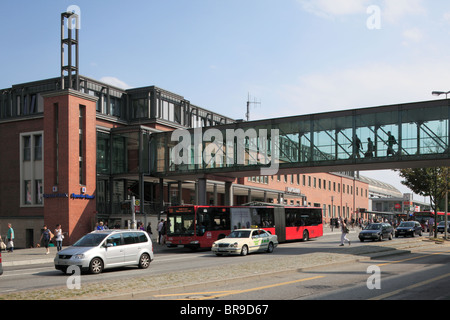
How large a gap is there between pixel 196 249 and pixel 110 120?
77.5ft

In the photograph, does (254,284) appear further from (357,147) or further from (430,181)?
(430,181)

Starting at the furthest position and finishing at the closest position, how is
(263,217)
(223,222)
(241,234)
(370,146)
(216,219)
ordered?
(263,217)
(370,146)
(223,222)
(216,219)
(241,234)

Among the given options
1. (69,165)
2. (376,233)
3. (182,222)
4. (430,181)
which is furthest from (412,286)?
(430,181)

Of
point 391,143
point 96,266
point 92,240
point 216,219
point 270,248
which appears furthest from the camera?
point 391,143

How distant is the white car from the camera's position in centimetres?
2667

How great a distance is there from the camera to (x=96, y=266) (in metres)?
18.3

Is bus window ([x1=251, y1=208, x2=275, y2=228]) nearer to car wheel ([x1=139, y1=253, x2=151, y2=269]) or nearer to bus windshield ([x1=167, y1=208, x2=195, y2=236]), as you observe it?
bus windshield ([x1=167, y1=208, x2=195, y2=236])

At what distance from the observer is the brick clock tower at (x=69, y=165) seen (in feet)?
121

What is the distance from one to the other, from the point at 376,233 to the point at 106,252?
87.5 feet

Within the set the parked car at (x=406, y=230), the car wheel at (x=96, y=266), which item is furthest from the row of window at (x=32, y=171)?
the parked car at (x=406, y=230)

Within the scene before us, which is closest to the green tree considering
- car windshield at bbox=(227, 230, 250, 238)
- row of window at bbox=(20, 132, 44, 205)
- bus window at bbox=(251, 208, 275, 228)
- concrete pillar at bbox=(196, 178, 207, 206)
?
bus window at bbox=(251, 208, 275, 228)

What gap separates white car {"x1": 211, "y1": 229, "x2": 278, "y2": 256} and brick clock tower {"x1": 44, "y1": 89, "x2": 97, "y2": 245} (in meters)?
14.4
